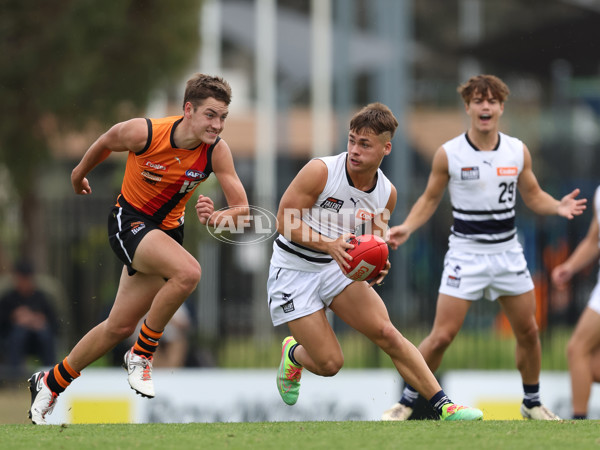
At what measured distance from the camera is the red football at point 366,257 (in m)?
6.22

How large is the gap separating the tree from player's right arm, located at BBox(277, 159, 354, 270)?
797 centimetres

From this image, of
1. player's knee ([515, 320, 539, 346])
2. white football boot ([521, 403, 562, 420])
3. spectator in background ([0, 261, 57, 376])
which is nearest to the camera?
player's knee ([515, 320, 539, 346])

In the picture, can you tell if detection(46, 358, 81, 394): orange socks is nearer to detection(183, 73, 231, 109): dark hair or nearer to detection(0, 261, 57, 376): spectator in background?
detection(183, 73, 231, 109): dark hair

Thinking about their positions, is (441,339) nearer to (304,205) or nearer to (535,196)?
(535,196)

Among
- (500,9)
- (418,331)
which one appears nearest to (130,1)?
(418,331)

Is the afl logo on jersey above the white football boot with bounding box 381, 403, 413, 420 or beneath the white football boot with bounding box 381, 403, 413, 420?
above

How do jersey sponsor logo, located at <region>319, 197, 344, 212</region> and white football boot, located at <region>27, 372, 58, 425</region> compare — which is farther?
white football boot, located at <region>27, 372, 58, 425</region>

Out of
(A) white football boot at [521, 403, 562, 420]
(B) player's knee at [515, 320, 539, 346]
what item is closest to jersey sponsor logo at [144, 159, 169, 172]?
(B) player's knee at [515, 320, 539, 346]

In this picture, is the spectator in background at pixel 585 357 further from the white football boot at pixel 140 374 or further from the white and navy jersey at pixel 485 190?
the white football boot at pixel 140 374

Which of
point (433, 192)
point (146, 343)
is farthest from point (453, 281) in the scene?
point (146, 343)

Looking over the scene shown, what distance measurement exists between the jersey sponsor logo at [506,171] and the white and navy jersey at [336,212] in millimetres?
1163

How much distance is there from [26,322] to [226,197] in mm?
6355

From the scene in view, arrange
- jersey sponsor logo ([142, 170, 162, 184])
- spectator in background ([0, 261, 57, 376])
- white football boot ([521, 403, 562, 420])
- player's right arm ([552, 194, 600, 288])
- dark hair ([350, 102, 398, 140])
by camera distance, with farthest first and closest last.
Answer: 1. spectator in background ([0, 261, 57, 376])
2. player's right arm ([552, 194, 600, 288])
3. white football boot ([521, 403, 562, 420])
4. jersey sponsor logo ([142, 170, 162, 184])
5. dark hair ([350, 102, 398, 140])

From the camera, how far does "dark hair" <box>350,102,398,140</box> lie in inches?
249
